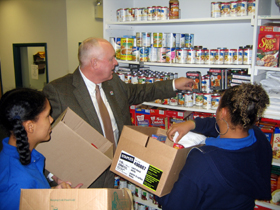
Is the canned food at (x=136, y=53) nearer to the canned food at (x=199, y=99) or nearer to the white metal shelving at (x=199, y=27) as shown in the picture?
the white metal shelving at (x=199, y=27)

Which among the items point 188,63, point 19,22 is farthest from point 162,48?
point 19,22

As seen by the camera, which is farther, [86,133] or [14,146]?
[86,133]

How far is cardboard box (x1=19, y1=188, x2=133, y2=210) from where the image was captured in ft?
3.24

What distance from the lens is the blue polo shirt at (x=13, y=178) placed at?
3.67ft

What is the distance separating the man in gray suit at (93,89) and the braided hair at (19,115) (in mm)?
651

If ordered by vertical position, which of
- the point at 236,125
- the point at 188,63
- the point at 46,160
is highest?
the point at 188,63

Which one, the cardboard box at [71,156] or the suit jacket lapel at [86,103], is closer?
the cardboard box at [71,156]

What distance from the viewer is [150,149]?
4.43ft

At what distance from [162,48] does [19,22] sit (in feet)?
17.1

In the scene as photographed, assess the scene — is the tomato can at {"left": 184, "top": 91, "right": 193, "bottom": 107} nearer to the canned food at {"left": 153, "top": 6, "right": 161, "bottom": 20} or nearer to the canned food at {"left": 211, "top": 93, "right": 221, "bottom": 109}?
the canned food at {"left": 211, "top": 93, "right": 221, "bottom": 109}

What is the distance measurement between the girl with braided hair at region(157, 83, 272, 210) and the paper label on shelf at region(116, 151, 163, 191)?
0.44ft

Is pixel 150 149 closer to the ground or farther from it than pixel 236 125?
closer to the ground

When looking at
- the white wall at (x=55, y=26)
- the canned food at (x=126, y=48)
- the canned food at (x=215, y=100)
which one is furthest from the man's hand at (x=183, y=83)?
the white wall at (x=55, y=26)

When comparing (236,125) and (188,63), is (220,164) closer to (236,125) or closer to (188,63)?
(236,125)
